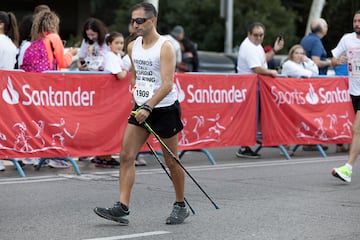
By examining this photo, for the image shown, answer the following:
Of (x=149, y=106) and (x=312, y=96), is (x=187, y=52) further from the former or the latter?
(x=149, y=106)

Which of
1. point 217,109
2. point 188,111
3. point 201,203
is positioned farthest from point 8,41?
point 201,203

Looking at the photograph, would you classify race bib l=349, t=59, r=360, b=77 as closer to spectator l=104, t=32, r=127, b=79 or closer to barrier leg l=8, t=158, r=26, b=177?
spectator l=104, t=32, r=127, b=79

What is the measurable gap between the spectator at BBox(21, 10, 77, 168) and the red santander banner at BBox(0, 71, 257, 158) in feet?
1.77

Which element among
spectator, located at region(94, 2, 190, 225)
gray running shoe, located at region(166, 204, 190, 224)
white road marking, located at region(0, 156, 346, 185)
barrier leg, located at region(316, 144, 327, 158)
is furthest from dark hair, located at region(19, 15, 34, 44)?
Result: gray running shoe, located at region(166, 204, 190, 224)

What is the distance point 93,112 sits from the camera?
11852 mm

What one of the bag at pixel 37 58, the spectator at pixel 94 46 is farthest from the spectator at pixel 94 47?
the bag at pixel 37 58

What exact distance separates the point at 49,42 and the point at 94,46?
96 centimetres

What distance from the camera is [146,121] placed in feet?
26.5

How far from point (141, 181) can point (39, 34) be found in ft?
8.39

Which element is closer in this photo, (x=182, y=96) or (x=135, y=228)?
(x=135, y=228)

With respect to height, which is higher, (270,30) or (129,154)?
(129,154)

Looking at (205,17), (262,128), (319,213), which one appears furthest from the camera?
(205,17)

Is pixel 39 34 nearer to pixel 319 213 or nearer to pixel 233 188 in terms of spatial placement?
pixel 233 188

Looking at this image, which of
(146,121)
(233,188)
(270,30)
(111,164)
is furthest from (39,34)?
(270,30)
